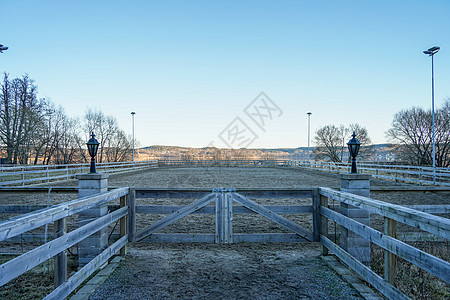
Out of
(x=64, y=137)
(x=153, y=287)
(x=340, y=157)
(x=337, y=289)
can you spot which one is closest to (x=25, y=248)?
(x=153, y=287)

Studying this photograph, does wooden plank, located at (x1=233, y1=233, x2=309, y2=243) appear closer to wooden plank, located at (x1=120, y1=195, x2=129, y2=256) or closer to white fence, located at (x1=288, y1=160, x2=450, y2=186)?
wooden plank, located at (x1=120, y1=195, x2=129, y2=256)

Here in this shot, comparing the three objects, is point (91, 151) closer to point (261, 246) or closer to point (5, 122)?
point (261, 246)

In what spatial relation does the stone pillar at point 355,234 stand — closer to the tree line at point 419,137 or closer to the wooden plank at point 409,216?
the wooden plank at point 409,216

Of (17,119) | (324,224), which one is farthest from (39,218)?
(17,119)

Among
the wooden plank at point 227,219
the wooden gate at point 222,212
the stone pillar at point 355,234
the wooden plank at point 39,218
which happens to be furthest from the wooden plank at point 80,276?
the stone pillar at point 355,234

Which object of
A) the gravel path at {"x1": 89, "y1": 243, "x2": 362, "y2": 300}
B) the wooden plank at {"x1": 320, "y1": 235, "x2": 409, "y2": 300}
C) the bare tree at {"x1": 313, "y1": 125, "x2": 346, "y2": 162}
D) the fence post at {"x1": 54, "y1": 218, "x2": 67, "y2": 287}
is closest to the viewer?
the wooden plank at {"x1": 320, "y1": 235, "x2": 409, "y2": 300}

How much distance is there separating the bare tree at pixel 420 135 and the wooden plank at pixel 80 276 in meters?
38.3

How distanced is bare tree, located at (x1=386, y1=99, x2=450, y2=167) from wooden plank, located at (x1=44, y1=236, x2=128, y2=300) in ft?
126

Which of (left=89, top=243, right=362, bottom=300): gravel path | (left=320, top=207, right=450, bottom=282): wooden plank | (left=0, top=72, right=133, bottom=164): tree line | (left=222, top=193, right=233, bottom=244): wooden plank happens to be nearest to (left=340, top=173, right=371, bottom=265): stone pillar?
(left=320, top=207, right=450, bottom=282): wooden plank

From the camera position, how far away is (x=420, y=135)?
3612cm

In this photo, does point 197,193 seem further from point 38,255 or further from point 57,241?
point 38,255

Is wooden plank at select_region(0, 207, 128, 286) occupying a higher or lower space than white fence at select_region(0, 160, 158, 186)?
higher

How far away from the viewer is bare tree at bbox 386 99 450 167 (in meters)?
33.3

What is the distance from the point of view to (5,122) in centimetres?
2583
